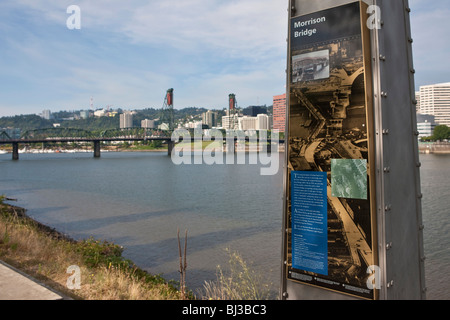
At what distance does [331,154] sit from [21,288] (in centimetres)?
475

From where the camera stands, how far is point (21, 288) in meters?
5.71

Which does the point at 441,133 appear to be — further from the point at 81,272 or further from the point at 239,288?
the point at 81,272

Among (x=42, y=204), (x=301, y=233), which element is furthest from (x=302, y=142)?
(x=42, y=204)

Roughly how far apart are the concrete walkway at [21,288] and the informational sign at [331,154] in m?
3.33

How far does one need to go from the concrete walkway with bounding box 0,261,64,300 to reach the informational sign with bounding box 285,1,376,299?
10.9ft

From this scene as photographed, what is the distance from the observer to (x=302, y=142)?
4477 mm

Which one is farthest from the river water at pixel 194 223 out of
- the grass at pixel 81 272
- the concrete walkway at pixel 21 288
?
the concrete walkway at pixel 21 288

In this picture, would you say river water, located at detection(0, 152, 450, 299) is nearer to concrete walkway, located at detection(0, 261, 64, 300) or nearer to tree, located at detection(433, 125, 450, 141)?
concrete walkway, located at detection(0, 261, 64, 300)

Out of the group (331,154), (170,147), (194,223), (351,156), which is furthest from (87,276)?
(170,147)

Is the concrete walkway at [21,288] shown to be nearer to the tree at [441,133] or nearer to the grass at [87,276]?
the grass at [87,276]

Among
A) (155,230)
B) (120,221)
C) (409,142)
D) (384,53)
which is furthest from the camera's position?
(120,221)

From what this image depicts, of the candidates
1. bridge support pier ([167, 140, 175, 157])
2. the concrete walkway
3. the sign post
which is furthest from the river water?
bridge support pier ([167, 140, 175, 157])
